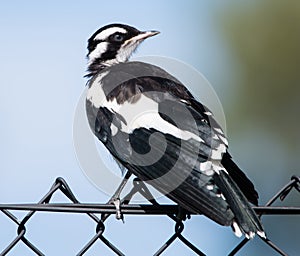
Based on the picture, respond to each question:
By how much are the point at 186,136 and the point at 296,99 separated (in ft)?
15.4

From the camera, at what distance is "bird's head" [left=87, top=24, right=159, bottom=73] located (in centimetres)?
790

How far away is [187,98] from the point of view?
21.4 ft

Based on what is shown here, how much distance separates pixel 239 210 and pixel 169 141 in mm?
762

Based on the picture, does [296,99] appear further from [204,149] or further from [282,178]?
[204,149]

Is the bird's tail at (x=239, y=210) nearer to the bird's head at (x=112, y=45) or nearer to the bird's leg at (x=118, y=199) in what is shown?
the bird's leg at (x=118, y=199)

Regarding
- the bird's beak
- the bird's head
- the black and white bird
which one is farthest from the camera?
the bird's head

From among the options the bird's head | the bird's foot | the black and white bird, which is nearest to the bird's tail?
the black and white bird

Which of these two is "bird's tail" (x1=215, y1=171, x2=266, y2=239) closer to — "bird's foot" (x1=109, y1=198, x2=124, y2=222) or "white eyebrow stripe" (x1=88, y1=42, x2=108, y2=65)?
"bird's foot" (x1=109, y1=198, x2=124, y2=222)

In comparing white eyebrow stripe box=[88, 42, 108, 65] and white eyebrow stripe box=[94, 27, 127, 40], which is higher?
white eyebrow stripe box=[94, 27, 127, 40]

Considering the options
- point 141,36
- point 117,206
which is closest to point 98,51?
point 141,36

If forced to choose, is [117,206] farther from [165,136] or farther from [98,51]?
[98,51]

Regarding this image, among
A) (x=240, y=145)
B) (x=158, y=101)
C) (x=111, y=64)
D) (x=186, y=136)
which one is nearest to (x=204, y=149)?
(x=186, y=136)

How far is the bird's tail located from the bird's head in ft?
7.73

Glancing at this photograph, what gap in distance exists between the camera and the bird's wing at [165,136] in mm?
5648
